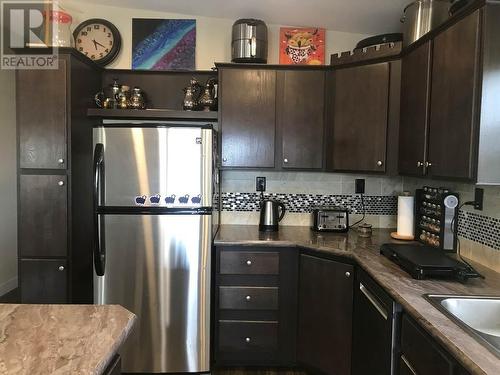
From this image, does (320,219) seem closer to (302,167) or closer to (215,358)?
(302,167)

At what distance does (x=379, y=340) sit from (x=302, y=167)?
133cm

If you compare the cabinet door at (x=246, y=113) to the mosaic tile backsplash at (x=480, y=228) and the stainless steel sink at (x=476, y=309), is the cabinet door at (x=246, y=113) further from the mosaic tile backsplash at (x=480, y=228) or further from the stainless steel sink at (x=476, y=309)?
the stainless steel sink at (x=476, y=309)

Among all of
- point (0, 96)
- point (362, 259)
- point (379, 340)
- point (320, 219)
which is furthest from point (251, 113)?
point (0, 96)

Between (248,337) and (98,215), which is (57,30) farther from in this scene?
(248,337)

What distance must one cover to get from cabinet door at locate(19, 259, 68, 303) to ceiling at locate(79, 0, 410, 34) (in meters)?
1.93

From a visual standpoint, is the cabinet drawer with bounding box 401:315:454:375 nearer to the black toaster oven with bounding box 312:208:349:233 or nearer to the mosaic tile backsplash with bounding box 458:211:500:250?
the mosaic tile backsplash with bounding box 458:211:500:250

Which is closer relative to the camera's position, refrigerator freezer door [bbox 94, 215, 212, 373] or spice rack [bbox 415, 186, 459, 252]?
spice rack [bbox 415, 186, 459, 252]

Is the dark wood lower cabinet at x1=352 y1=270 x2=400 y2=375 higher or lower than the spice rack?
lower

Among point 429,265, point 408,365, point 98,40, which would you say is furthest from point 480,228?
point 98,40

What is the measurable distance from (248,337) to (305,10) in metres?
2.28

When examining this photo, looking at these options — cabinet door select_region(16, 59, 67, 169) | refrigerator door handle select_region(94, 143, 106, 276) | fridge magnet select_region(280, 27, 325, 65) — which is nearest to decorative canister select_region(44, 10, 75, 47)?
cabinet door select_region(16, 59, 67, 169)

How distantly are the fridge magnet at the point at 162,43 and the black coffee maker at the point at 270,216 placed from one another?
1.24 m

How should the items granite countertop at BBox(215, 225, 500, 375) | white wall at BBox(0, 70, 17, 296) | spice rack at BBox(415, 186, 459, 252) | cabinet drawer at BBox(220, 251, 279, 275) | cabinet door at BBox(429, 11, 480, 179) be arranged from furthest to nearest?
white wall at BBox(0, 70, 17, 296)
cabinet drawer at BBox(220, 251, 279, 275)
spice rack at BBox(415, 186, 459, 252)
cabinet door at BBox(429, 11, 480, 179)
granite countertop at BBox(215, 225, 500, 375)

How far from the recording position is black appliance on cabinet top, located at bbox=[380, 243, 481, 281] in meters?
1.65
